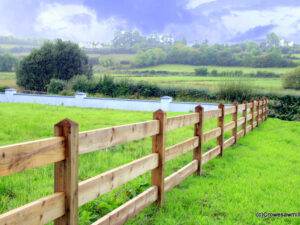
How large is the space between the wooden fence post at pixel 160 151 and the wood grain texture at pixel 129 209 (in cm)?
12

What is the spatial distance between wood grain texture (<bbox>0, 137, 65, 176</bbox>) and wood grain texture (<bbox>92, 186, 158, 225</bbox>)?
106 centimetres

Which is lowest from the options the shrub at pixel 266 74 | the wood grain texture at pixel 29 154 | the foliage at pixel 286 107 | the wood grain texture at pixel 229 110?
the foliage at pixel 286 107

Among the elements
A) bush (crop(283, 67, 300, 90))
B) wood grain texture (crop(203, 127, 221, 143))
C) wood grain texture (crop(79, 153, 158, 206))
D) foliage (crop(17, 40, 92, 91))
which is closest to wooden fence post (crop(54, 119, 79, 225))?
wood grain texture (crop(79, 153, 158, 206))

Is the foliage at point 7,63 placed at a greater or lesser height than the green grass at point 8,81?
greater

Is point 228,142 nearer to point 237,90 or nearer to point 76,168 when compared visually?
point 76,168

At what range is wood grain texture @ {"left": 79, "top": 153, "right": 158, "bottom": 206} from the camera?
3924 millimetres

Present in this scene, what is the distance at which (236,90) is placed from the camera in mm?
32375

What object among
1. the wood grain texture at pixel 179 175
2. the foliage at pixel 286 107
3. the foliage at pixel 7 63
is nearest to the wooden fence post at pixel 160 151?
the wood grain texture at pixel 179 175

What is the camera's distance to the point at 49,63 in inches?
1980

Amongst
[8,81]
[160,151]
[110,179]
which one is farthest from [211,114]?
[8,81]

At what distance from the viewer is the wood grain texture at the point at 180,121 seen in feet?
20.2

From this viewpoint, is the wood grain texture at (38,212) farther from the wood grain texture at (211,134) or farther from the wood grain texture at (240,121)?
the wood grain texture at (240,121)

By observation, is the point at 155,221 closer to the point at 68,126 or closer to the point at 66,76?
the point at 68,126

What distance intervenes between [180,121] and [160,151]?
96 cm
